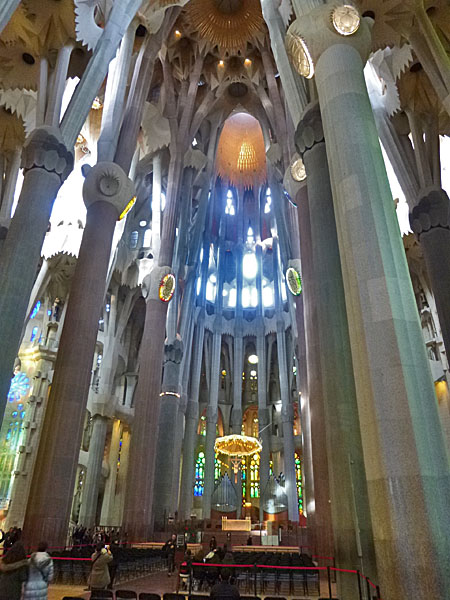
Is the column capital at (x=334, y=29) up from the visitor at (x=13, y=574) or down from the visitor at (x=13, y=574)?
up

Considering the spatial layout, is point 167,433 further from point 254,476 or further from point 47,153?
point 47,153

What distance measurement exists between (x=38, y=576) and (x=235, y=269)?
30345 mm

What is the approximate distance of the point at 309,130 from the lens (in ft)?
28.9

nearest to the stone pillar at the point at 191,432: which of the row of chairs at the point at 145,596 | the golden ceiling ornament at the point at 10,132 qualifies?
the golden ceiling ornament at the point at 10,132

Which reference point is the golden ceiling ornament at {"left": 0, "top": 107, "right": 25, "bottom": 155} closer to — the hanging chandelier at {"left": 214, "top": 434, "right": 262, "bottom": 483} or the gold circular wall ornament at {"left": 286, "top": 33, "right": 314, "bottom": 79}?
the gold circular wall ornament at {"left": 286, "top": 33, "right": 314, "bottom": 79}

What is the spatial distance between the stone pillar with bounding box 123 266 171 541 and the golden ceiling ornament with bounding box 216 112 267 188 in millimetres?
18661

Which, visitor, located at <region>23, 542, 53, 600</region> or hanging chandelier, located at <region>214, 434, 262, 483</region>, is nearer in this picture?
visitor, located at <region>23, 542, 53, 600</region>

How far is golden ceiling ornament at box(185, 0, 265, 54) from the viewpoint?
22.2 metres

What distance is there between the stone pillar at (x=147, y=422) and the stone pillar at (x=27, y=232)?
800 cm

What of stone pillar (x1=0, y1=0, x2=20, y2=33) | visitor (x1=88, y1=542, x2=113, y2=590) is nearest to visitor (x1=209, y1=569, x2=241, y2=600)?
visitor (x1=88, y1=542, x2=113, y2=590)

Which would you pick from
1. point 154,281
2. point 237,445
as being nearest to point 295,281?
point 154,281

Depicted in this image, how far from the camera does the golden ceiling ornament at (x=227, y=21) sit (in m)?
22.2

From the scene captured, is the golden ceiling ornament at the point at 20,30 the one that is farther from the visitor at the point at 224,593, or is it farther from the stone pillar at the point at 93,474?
the stone pillar at the point at 93,474

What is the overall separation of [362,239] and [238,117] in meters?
31.4
